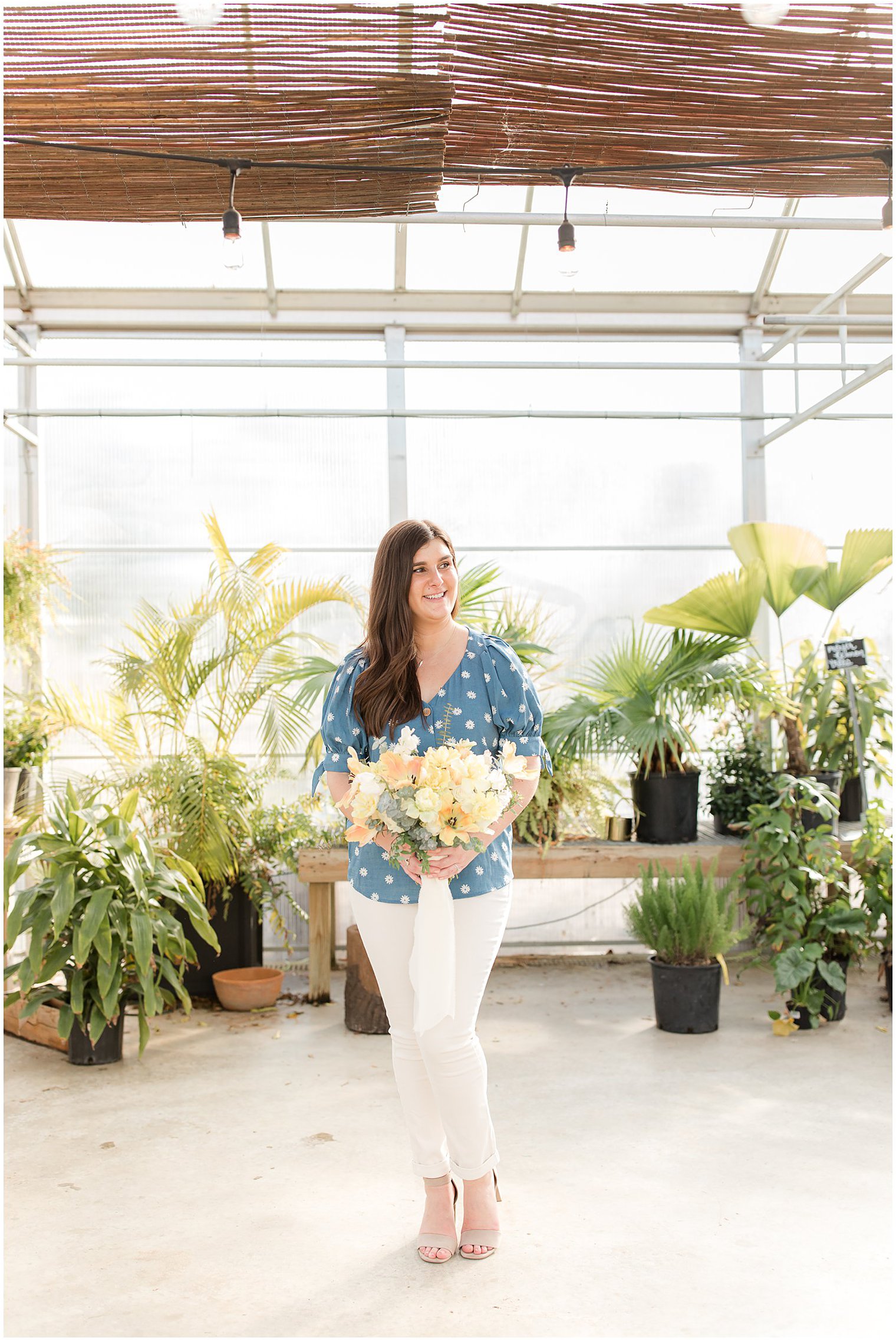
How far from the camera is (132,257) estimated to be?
5289 millimetres

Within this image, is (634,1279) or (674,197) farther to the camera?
(674,197)

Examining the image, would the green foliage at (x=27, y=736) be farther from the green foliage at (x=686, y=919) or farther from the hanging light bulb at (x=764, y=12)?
the hanging light bulb at (x=764, y=12)

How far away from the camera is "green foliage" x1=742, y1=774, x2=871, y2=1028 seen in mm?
3949

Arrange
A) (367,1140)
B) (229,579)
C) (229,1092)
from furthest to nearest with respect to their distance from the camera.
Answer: (229,579), (229,1092), (367,1140)

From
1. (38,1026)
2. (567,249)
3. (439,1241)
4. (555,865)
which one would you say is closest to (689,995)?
(555,865)

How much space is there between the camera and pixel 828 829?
4047 millimetres

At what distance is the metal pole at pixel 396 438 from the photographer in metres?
5.49

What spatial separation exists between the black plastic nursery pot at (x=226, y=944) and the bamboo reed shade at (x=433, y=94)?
125 inches

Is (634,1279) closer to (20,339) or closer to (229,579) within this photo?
(229,579)

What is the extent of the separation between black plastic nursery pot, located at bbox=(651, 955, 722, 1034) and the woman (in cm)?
174

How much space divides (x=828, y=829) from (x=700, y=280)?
304cm

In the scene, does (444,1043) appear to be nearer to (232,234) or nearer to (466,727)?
(466,727)

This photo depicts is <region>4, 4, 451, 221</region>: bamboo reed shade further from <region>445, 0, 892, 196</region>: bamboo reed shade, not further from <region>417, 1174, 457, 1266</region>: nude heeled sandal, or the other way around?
<region>417, 1174, 457, 1266</region>: nude heeled sandal

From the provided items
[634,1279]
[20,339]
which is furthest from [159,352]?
[634,1279]
